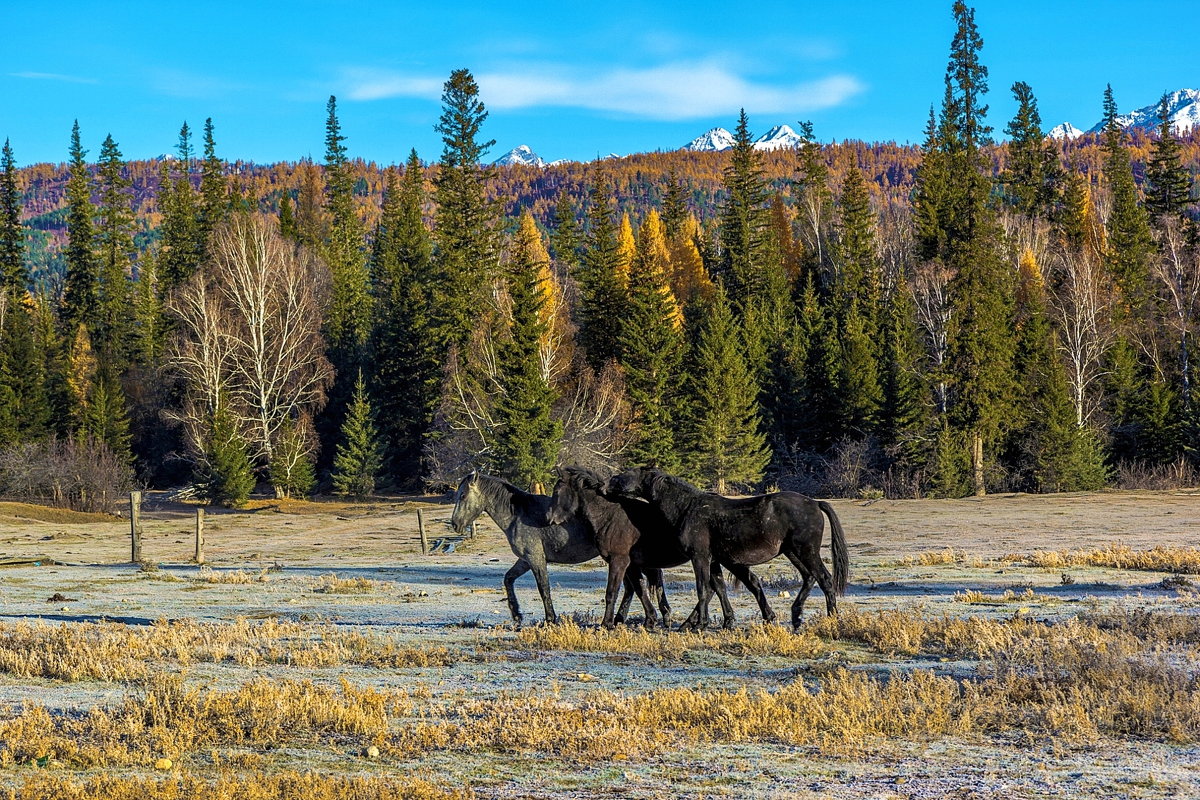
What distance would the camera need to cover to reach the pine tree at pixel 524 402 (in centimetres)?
5312

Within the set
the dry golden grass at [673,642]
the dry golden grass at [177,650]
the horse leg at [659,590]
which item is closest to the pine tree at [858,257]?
the horse leg at [659,590]

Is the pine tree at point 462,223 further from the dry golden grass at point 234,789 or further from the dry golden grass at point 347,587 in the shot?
the dry golden grass at point 234,789

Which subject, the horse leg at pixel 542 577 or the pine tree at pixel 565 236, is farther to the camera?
the pine tree at pixel 565 236

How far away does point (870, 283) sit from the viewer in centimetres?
7175

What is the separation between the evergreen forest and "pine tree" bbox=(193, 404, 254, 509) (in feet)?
0.46

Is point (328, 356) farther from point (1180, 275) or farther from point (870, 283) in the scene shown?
point (1180, 275)

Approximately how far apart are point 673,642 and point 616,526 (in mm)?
1885

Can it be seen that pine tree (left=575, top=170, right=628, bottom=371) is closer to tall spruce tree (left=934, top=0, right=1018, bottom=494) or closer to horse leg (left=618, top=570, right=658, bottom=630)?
tall spruce tree (left=934, top=0, right=1018, bottom=494)

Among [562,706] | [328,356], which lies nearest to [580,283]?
[328,356]

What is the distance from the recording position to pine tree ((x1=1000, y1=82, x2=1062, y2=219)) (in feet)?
274

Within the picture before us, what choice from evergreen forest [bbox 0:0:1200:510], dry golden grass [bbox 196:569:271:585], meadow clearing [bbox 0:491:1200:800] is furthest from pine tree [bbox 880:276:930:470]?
dry golden grass [bbox 196:569:271:585]

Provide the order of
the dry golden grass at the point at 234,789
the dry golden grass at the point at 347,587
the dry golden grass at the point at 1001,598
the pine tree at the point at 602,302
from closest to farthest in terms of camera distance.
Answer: the dry golden grass at the point at 234,789
the dry golden grass at the point at 1001,598
the dry golden grass at the point at 347,587
the pine tree at the point at 602,302

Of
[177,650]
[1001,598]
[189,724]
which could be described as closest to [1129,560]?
[1001,598]

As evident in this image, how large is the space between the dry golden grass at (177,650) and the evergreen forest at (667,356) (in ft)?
122
